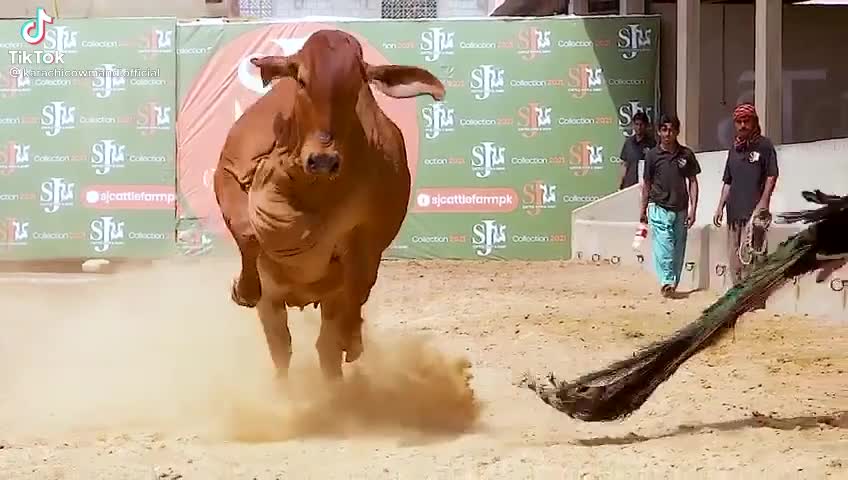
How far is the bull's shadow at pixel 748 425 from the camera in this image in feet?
16.4

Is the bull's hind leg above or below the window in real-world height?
below

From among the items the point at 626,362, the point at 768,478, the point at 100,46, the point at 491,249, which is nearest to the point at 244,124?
the point at 626,362

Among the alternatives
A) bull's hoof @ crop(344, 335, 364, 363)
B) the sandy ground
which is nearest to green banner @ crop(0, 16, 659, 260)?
the sandy ground

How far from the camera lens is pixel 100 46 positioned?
1516cm

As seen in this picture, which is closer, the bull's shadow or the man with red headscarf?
the bull's shadow

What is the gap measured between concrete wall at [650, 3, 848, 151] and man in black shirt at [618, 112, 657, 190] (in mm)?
1087

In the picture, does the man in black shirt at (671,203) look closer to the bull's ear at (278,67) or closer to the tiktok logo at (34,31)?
the bull's ear at (278,67)

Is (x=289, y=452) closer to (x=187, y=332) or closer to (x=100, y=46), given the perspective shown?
(x=187, y=332)

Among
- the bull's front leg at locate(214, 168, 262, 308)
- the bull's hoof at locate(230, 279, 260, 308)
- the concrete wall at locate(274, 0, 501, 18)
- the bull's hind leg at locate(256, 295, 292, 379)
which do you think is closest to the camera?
the bull's front leg at locate(214, 168, 262, 308)

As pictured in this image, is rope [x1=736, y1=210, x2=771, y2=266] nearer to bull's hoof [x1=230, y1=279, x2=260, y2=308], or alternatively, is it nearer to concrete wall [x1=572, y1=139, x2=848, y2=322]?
concrete wall [x1=572, y1=139, x2=848, y2=322]

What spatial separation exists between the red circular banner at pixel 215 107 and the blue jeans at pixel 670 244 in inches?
199

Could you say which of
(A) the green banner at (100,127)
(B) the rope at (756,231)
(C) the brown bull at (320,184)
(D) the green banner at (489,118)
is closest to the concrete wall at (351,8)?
(A) the green banner at (100,127)

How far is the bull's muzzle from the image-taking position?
15.4 feet

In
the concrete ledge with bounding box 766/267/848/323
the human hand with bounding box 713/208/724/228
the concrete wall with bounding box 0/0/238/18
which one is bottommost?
the concrete ledge with bounding box 766/267/848/323
